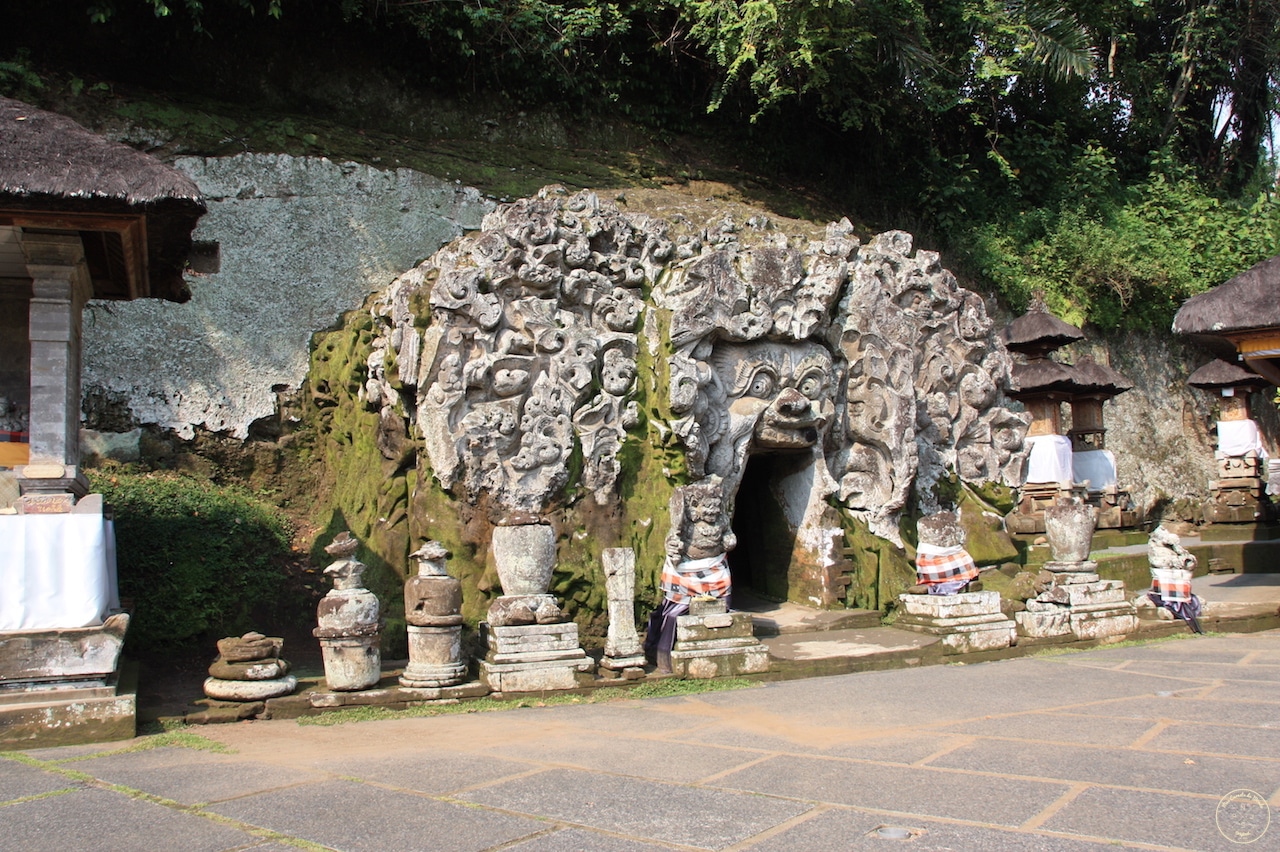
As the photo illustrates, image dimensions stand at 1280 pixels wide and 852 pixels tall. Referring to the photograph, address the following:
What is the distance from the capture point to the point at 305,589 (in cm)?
1007

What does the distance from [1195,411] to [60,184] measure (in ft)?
65.5

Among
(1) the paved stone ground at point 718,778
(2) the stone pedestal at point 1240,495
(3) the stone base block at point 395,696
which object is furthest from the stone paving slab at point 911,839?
(2) the stone pedestal at point 1240,495

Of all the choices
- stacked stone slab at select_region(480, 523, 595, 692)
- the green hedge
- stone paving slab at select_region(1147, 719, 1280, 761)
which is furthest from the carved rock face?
stone paving slab at select_region(1147, 719, 1280, 761)

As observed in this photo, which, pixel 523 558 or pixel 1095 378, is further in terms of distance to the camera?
pixel 1095 378

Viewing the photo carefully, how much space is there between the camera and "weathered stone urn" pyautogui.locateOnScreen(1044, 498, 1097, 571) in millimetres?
9508

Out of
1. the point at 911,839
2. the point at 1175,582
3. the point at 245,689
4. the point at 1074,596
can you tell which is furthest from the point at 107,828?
the point at 1175,582

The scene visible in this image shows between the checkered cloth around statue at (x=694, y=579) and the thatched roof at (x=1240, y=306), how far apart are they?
495 cm

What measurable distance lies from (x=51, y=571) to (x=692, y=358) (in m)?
5.65

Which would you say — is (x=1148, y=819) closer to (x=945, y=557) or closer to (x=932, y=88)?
(x=945, y=557)

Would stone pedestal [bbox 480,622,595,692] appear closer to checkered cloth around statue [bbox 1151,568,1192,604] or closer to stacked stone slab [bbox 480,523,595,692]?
stacked stone slab [bbox 480,523,595,692]

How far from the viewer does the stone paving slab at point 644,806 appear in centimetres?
408

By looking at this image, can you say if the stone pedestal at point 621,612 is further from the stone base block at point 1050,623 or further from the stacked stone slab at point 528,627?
the stone base block at point 1050,623

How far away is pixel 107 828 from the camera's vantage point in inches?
168

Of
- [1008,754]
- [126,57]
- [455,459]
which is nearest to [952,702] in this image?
[1008,754]
